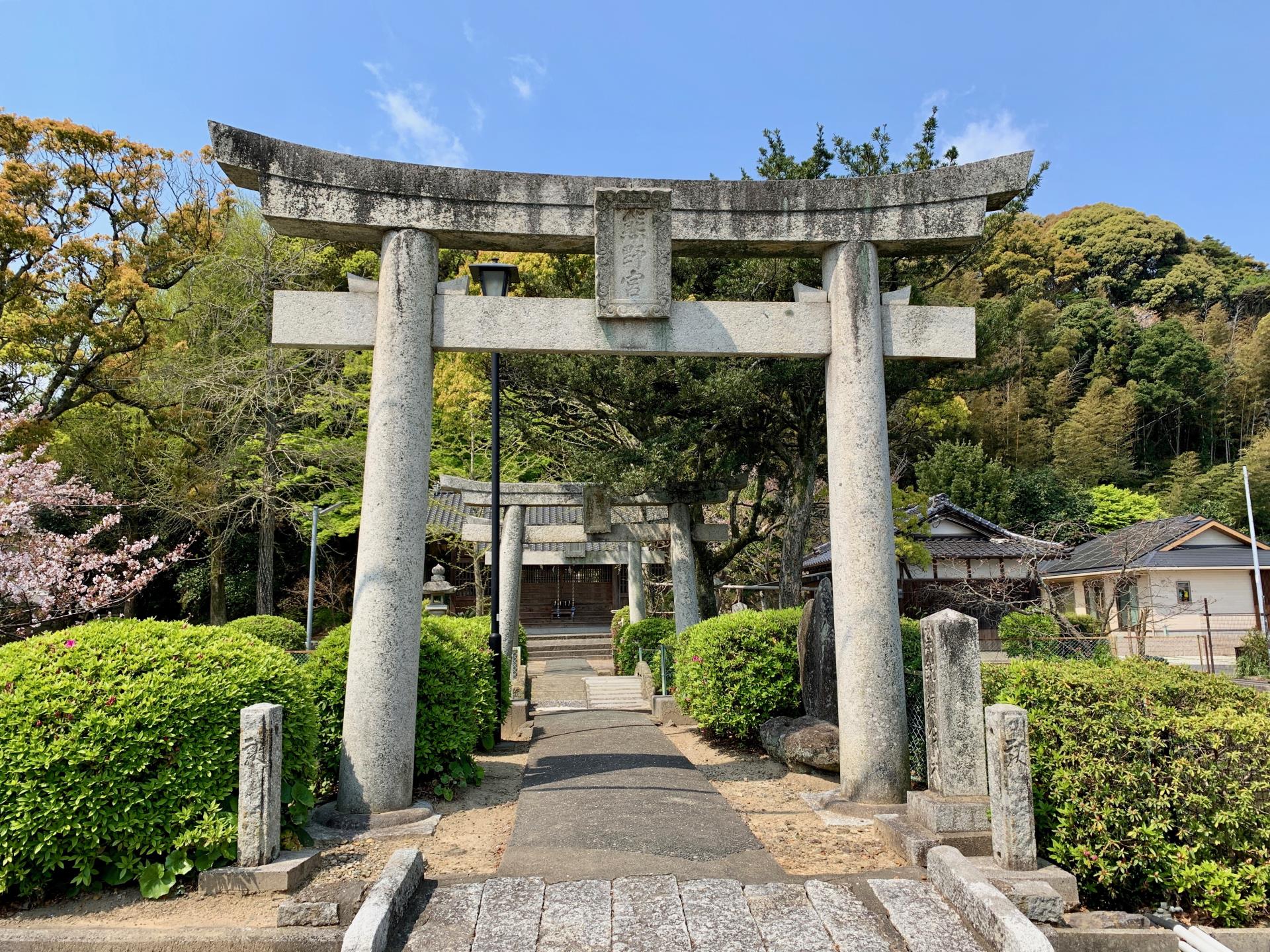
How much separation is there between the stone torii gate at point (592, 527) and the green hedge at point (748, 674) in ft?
12.5

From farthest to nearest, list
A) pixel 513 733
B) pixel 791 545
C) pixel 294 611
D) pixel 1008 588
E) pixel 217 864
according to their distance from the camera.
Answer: pixel 294 611 < pixel 1008 588 < pixel 791 545 < pixel 513 733 < pixel 217 864

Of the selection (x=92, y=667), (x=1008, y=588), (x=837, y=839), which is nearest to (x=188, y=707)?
(x=92, y=667)

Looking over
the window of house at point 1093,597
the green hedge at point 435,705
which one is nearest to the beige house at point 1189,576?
the window of house at point 1093,597

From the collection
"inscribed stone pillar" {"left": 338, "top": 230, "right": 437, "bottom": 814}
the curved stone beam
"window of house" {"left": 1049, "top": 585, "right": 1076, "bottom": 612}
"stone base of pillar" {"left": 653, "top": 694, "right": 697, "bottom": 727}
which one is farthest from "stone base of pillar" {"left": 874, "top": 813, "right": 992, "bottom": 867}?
"window of house" {"left": 1049, "top": 585, "right": 1076, "bottom": 612}

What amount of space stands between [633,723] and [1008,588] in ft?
52.0

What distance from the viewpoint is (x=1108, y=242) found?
4875cm

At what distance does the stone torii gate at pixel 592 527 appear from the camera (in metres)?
13.9

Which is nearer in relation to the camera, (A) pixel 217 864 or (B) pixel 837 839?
(A) pixel 217 864

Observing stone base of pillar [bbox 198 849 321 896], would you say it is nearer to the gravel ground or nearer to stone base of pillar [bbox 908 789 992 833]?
the gravel ground

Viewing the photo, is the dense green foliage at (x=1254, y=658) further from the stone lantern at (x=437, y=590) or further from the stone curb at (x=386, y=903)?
the stone curb at (x=386, y=903)

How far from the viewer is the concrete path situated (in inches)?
189

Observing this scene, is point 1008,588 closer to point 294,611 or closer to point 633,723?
point 633,723

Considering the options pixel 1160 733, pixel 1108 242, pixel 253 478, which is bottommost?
pixel 1160 733

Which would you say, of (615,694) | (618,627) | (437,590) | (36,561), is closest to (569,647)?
(618,627)
